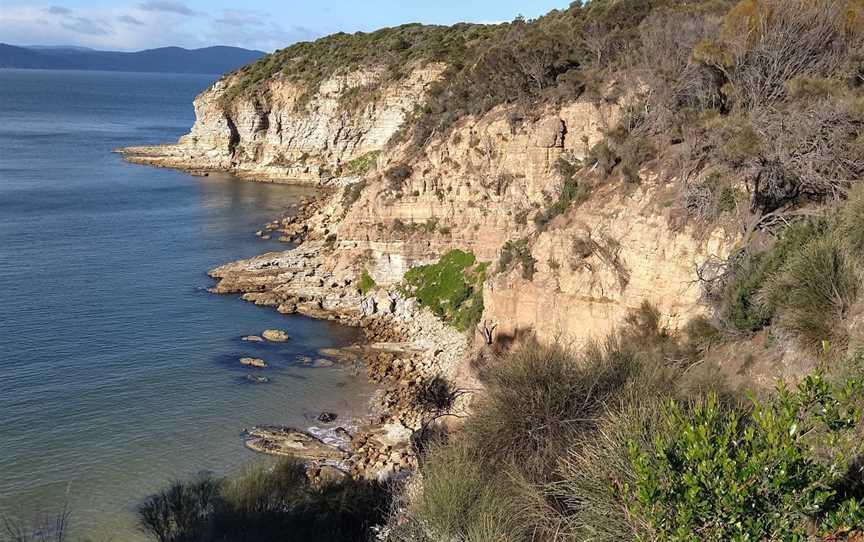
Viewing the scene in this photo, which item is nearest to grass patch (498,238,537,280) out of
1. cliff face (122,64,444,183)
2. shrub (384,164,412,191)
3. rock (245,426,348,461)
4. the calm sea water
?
the calm sea water

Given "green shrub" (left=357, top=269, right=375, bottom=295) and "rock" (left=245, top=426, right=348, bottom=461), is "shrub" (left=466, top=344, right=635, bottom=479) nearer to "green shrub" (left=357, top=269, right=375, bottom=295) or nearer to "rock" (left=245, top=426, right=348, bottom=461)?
"rock" (left=245, top=426, right=348, bottom=461)

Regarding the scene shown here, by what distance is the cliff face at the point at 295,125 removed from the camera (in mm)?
64188

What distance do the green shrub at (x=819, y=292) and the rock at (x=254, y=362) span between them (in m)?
20.2

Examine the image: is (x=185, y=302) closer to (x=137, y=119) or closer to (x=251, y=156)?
(x=251, y=156)

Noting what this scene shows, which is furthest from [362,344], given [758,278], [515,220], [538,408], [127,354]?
[538,408]

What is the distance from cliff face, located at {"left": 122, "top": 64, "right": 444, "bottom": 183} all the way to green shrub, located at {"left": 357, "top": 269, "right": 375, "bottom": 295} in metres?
28.8

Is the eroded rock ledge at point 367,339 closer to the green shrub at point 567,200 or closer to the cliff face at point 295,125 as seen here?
the green shrub at point 567,200

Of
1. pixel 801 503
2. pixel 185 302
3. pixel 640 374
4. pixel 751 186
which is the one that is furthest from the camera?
pixel 185 302

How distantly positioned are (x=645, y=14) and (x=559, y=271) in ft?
57.6

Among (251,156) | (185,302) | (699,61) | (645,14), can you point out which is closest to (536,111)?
(645,14)

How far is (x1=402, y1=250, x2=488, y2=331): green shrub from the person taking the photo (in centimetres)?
3006

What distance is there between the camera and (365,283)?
35250 millimetres

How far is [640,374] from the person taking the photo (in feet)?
41.6

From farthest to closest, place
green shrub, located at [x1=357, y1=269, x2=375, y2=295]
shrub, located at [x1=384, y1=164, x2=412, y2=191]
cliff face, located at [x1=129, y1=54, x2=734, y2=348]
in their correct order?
shrub, located at [x1=384, y1=164, x2=412, y2=191]
green shrub, located at [x1=357, y1=269, x2=375, y2=295]
cliff face, located at [x1=129, y1=54, x2=734, y2=348]
